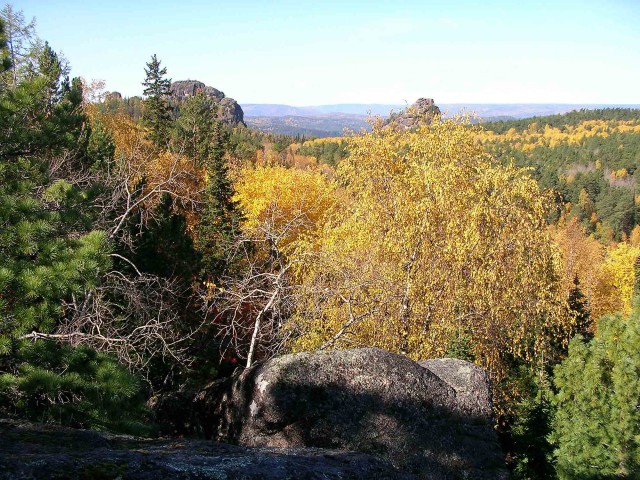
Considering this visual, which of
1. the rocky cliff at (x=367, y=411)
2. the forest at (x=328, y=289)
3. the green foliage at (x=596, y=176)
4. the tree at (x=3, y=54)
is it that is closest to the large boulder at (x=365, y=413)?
the rocky cliff at (x=367, y=411)

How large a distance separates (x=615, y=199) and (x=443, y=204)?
10304 centimetres

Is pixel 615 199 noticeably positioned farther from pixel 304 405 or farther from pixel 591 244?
pixel 304 405

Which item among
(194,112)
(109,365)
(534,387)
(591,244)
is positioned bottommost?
(591,244)

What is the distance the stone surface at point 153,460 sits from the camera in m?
2.72

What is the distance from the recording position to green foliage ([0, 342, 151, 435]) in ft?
20.1

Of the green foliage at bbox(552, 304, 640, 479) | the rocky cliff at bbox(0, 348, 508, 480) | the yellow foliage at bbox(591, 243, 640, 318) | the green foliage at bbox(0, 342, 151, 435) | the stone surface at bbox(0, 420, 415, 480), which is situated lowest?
the yellow foliage at bbox(591, 243, 640, 318)

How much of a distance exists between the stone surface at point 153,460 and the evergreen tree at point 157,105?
127 feet

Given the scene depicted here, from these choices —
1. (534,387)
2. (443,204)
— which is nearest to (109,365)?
(443,204)

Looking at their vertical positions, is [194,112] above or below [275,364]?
above

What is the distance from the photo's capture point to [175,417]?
8.68 meters

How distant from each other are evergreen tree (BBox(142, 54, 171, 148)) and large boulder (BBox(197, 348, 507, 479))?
35.7m

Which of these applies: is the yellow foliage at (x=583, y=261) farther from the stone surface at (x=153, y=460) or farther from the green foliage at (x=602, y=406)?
the stone surface at (x=153, y=460)

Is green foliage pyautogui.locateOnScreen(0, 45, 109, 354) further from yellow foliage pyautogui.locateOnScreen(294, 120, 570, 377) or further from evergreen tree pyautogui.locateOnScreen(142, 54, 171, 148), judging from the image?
evergreen tree pyautogui.locateOnScreen(142, 54, 171, 148)

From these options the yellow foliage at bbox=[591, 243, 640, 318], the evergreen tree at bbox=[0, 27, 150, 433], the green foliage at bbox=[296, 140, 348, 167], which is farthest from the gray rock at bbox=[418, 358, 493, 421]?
the green foliage at bbox=[296, 140, 348, 167]
